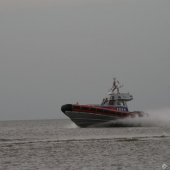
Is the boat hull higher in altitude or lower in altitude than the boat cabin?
lower

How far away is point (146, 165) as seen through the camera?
33188 mm

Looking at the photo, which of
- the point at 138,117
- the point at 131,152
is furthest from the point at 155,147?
the point at 138,117

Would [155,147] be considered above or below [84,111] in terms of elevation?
below

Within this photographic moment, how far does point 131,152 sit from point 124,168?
9526mm

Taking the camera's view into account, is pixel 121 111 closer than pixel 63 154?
No

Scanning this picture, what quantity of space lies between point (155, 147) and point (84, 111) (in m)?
36.5

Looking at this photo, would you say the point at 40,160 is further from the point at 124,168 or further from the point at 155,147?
the point at 155,147

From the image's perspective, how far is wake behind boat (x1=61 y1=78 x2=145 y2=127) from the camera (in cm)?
8119

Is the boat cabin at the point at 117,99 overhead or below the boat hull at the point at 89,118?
overhead

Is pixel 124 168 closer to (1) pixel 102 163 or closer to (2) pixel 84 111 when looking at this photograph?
(1) pixel 102 163

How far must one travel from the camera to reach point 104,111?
81125mm

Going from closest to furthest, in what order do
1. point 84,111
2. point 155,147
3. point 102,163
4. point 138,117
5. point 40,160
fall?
1. point 102,163
2. point 40,160
3. point 155,147
4. point 84,111
5. point 138,117

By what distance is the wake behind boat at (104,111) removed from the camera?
81.2 meters

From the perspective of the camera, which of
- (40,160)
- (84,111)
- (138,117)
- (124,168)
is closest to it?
(124,168)
